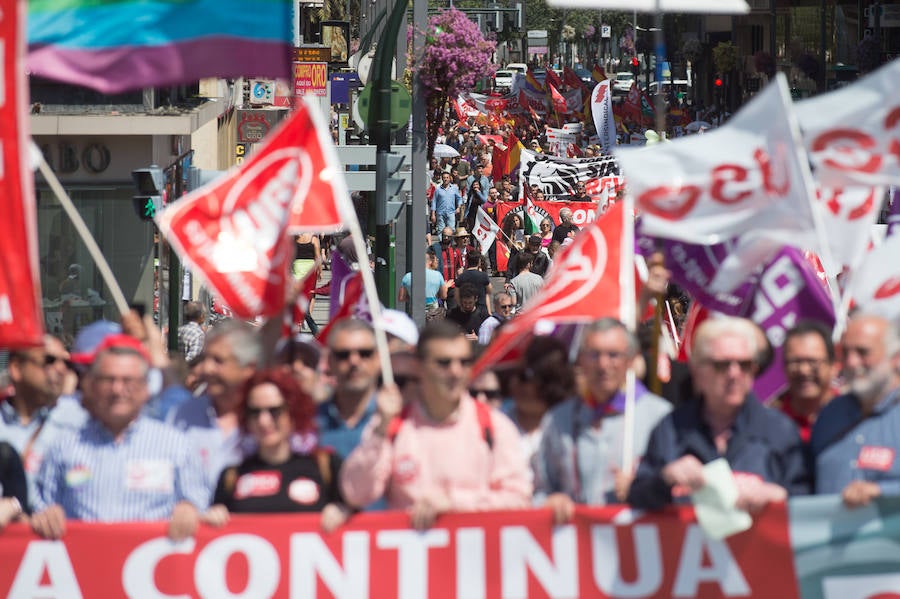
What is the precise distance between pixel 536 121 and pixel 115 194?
110ft

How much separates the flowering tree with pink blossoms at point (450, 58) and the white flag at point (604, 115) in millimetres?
16675

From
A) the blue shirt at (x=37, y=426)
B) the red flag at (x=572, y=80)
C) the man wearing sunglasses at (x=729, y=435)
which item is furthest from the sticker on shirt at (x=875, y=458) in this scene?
the red flag at (x=572, y=80)

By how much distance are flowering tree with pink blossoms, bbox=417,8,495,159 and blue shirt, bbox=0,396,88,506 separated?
12.2 metres

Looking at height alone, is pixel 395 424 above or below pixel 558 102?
above

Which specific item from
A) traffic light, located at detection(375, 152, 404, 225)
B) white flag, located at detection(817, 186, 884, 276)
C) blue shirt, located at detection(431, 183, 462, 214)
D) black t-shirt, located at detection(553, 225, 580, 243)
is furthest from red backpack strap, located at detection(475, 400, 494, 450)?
blue shirt, located at detection(431, 183, 462, 214)

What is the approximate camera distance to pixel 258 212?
7523 millimetres

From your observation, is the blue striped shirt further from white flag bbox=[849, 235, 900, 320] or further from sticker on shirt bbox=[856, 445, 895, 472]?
white flag bbox=[849, 235, 900, 320]

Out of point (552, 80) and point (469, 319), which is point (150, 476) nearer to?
point (469, 319)

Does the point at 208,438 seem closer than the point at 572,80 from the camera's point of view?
Yes

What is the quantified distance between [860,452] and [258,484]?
216cm

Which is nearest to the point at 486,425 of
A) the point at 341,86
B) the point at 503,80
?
the point at 341,86

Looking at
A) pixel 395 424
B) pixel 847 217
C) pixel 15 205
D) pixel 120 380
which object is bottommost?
pixel 395 424

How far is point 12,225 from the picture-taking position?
6277mm

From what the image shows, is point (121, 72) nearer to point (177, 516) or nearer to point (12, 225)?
point (12, 225)
